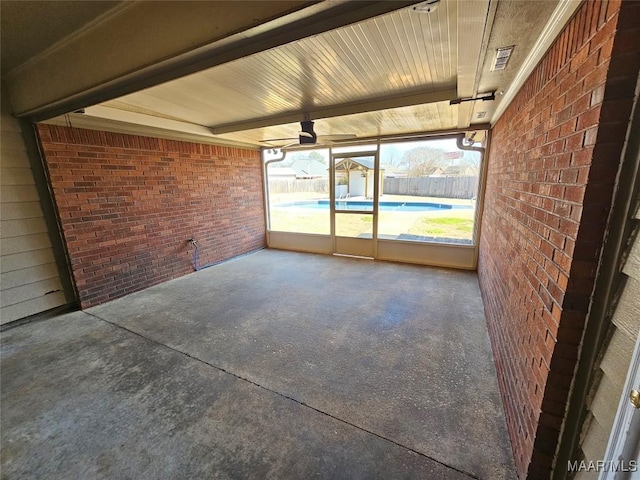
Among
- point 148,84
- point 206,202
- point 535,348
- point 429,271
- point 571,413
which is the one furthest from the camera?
point 206,202

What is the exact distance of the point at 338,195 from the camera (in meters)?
5.57

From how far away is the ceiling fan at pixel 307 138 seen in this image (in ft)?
11.4

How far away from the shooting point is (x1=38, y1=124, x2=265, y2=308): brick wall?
3.22 m

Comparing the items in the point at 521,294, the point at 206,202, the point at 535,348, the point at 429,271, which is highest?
the point at 206,202

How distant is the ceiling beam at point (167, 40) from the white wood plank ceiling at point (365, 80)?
31 centimetres

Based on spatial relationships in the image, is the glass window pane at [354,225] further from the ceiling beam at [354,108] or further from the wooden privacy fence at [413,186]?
the ceiling beam at [354,108]

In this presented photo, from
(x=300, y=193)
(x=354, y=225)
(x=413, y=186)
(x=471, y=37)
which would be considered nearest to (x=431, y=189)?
(x=413, y=186)

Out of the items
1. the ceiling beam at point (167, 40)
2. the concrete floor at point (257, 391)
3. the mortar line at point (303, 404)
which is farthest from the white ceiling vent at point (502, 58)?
the mortar line at point (303, 404)

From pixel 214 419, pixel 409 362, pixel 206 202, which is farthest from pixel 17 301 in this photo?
pixel 409 362

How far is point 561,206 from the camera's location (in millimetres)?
1177

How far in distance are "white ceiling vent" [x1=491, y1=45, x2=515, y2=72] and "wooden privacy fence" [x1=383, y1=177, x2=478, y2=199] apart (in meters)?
2.83

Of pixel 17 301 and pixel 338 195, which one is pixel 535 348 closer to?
pixel 338 195

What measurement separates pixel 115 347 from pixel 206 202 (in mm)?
2994

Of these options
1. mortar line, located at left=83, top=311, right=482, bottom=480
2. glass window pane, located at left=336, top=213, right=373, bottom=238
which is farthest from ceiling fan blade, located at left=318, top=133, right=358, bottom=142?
mortar line, located at left=83, top=311, right=482, bottom=480
